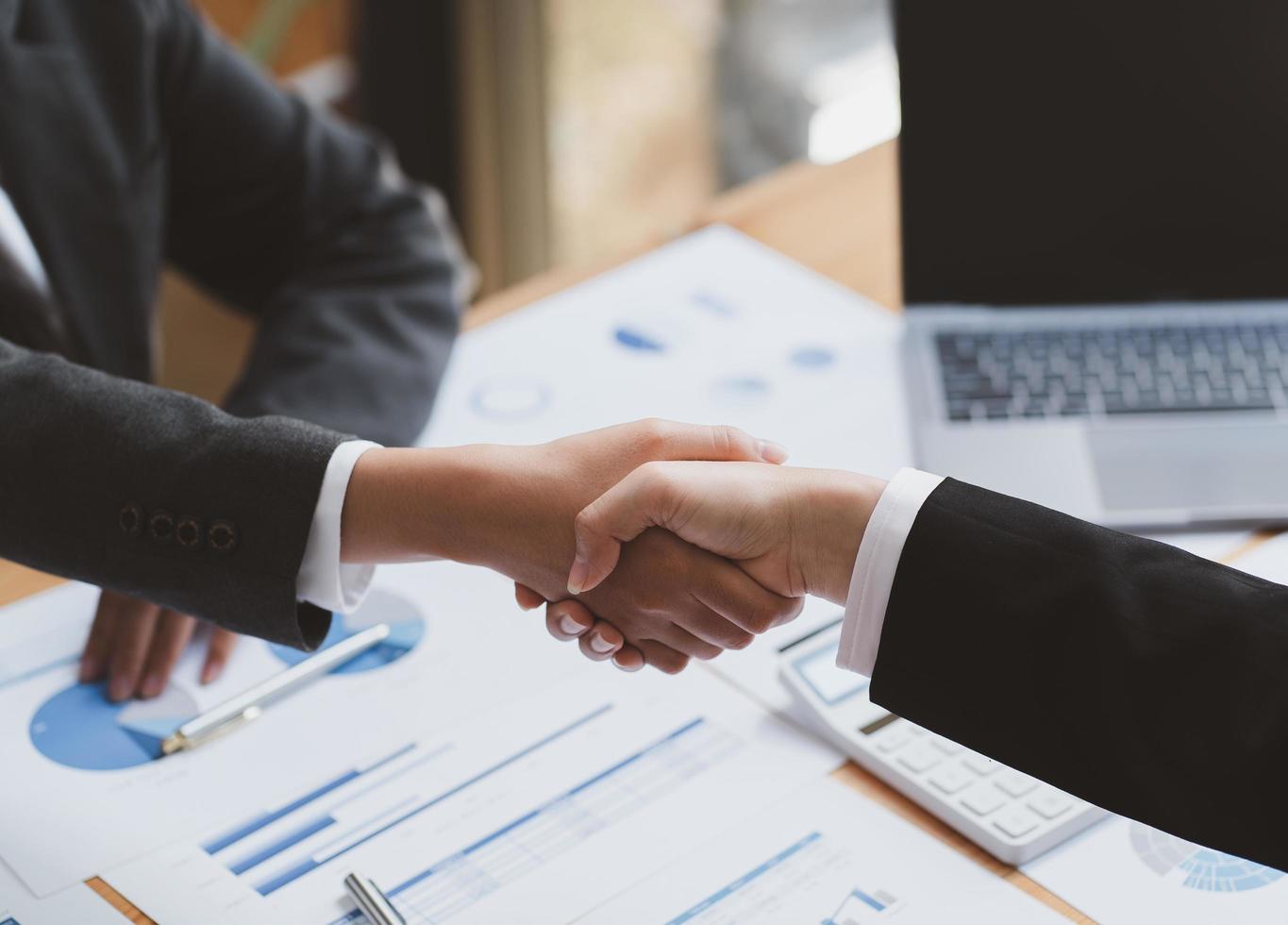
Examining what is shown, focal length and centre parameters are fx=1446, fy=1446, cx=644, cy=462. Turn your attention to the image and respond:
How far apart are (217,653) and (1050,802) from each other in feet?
1.92

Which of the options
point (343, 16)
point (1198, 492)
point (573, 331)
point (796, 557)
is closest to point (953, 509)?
point (796, 557)

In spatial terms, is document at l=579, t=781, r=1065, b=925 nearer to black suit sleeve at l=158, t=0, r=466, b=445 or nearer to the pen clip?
the pen clip

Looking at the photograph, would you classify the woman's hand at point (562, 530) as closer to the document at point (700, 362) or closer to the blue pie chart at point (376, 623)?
the blue pie chart at point (376, 623)

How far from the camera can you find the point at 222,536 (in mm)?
947

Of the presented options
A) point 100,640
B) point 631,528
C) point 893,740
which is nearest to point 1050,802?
point 893,740

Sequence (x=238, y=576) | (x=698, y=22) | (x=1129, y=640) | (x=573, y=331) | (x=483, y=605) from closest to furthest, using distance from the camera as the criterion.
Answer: (x=1129, y=640) → (x=238, y=576) → (x=483, y=605) → (x=573, y=331) → (x=698, y=22)

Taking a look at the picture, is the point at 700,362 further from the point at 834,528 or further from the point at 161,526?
the point at 161,526

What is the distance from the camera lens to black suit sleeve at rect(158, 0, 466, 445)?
4.34ft

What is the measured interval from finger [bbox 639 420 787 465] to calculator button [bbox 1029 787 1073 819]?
0.29 metres

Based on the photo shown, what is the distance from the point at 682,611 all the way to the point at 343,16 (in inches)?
78.9

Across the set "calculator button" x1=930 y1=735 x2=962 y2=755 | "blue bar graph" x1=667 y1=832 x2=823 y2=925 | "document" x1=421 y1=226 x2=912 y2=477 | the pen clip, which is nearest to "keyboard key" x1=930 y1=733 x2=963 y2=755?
"calculator button" x1=930 y1=735 x2=962 y2=755

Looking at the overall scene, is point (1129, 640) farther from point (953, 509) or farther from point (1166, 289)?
point (1166, 289)

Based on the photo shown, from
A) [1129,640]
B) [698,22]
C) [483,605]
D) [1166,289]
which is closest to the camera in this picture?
[1129,640]

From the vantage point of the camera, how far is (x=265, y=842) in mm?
892
